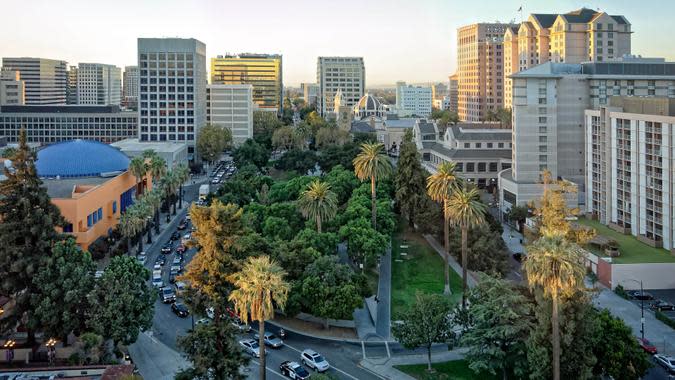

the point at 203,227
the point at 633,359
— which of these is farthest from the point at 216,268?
the point at 633,359

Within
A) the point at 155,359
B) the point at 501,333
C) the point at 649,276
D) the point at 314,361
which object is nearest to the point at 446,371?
the point at 501,333

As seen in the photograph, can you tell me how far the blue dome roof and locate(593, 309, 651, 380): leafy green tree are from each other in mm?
82685

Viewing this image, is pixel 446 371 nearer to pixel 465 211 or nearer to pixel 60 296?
pixel 465 211

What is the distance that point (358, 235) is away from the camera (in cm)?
7606

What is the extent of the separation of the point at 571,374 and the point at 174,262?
53507 mm

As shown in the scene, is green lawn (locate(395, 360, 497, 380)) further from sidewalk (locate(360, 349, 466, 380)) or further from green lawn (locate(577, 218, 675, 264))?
green lawn (locate(577, 218, 675, 264))

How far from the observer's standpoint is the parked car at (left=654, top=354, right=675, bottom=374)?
5209 cm

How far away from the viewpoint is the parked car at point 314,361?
53.0m

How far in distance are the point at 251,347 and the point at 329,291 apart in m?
8.82

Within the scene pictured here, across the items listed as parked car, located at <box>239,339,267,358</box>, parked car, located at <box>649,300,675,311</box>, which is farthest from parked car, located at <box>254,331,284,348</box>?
parked car, located at <box>649,300,675,311</box>

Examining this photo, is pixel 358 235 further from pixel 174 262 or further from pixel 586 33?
pixel 586 33

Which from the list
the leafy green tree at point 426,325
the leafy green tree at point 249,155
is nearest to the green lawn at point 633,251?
the leafy green tree at point 426,325

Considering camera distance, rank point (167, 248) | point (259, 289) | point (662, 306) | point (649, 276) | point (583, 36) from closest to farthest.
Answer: point (259, 289)
point (662, 306)
point (649, 276)
point (167, 248)
point (583, 36)

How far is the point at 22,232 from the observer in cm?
5612
